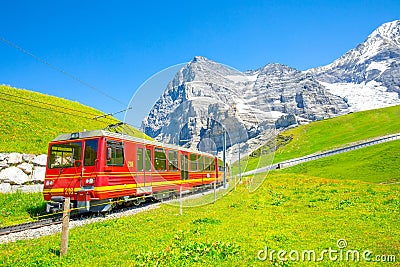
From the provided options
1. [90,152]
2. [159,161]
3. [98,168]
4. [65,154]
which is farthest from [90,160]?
[159,161]

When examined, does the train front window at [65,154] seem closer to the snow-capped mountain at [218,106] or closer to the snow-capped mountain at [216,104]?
the snow-capped mountain at [216,104]

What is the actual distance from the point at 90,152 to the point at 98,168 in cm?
100

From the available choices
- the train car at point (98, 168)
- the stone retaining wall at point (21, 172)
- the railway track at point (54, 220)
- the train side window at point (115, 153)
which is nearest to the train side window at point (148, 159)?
the train car at point (98, 168)

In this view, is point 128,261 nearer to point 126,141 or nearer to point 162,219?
point 162,219

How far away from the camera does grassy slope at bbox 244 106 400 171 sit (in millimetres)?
93125

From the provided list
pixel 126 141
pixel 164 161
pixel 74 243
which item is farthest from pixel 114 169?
pixel 74 243

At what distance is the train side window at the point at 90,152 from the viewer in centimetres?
1526

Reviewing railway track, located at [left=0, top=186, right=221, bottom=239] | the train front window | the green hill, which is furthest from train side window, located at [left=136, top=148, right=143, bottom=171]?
the green hill

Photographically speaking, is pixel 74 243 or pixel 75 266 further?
pixel 74 243

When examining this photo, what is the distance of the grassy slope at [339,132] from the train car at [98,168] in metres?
76.1

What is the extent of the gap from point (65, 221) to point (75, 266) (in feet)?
5.52

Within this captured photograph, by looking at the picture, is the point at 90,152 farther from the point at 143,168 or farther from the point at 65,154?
the point at 143,168

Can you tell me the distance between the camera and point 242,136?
8.93m

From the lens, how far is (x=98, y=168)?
1503cm
